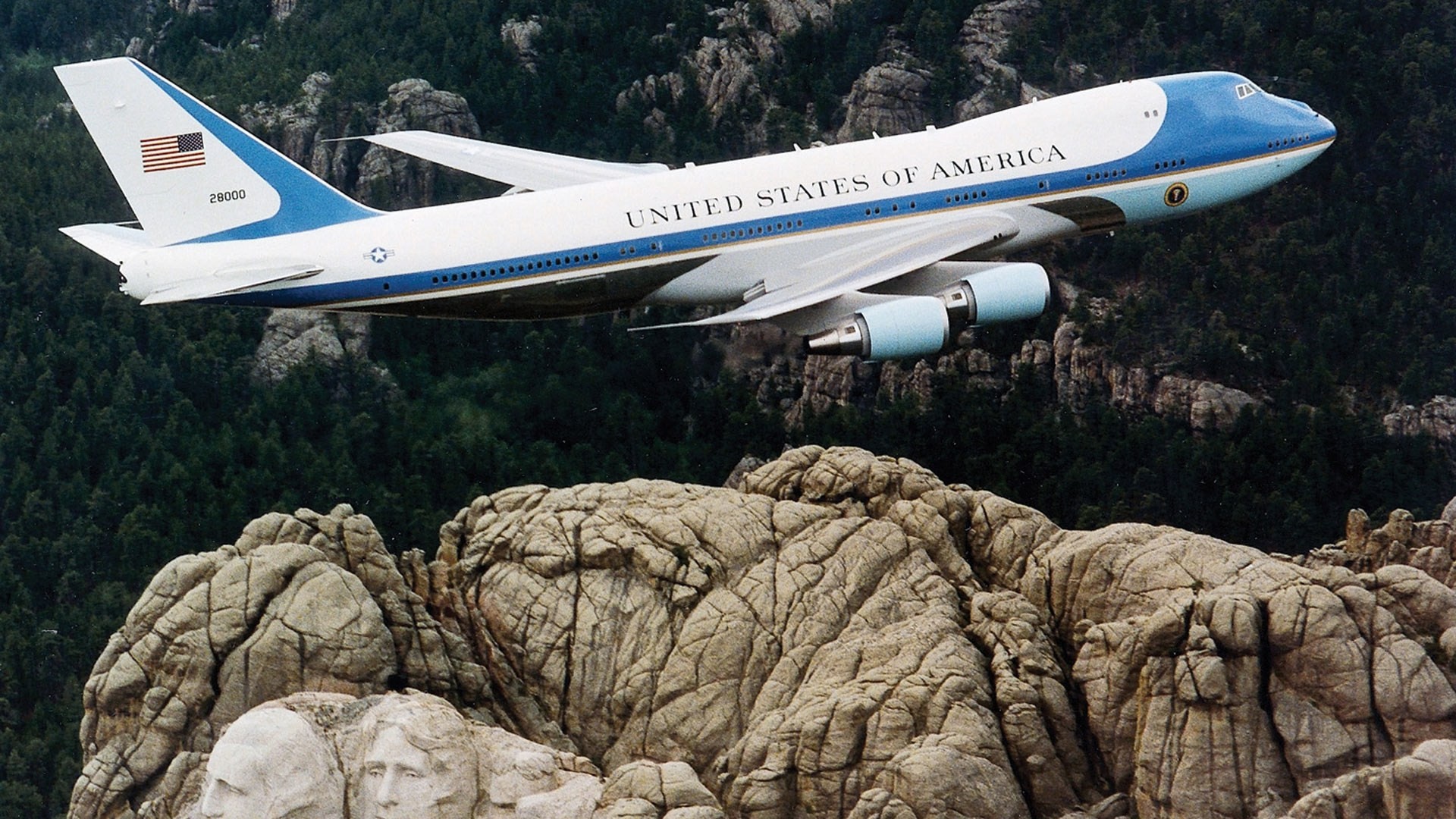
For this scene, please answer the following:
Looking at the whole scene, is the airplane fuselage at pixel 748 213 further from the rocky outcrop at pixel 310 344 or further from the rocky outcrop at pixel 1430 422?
the rocky outcrop at pixel 310 344

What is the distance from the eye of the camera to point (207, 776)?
50594 millimetres

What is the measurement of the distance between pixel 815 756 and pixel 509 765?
7608mm

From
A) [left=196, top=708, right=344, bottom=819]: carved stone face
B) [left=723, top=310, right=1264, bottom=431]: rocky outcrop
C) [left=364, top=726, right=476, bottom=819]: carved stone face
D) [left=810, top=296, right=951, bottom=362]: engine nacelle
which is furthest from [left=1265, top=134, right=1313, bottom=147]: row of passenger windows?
[left=196, top=708, right=344, bottom=819]: carved stone face

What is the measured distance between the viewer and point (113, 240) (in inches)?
2746

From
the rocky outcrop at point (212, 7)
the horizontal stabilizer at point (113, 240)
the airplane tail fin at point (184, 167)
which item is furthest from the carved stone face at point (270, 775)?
the rocky outcrop at point (212, 7)

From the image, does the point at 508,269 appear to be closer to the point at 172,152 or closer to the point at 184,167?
the point at 184,167

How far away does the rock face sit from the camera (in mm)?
54219

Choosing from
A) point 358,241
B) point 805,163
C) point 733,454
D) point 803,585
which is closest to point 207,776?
point 803,585

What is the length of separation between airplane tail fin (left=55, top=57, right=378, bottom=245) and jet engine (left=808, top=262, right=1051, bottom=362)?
14750 mm

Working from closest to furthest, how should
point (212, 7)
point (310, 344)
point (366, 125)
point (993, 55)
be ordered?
point (310, 344) → point (993, 55) → point (366, 125) → point (212, 7)

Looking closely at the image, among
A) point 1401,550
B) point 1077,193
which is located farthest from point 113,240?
point 1401,550

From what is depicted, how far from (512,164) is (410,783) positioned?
106ft

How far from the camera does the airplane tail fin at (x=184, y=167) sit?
224 ft

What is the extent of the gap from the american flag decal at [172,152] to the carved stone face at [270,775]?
74.7 ft
